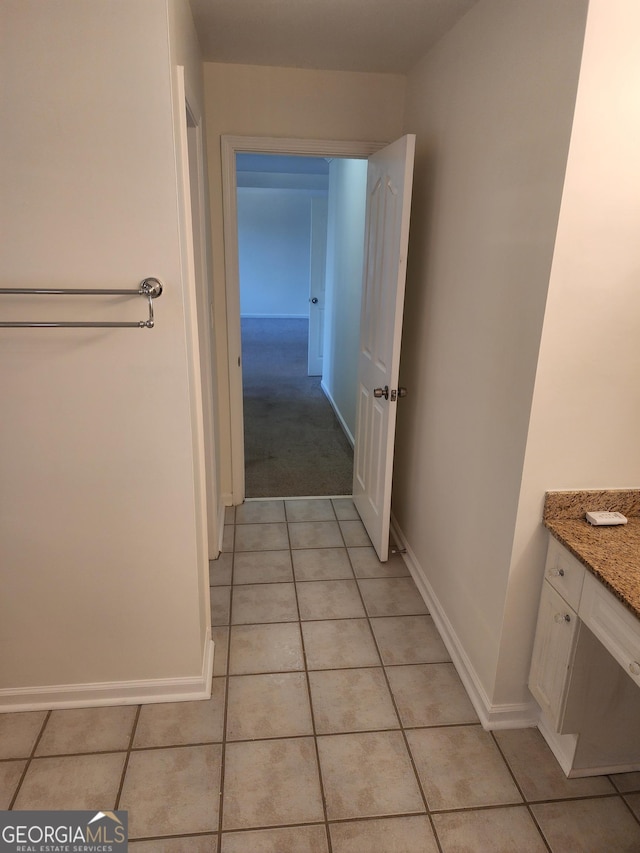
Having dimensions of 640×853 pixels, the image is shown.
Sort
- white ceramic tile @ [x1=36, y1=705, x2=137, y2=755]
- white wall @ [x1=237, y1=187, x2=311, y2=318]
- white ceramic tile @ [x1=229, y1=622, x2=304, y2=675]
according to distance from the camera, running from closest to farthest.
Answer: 1. white ceramic tile @ [x1=36, y1=705, x2=137, y2=755]
2. white ceramic tile @ [x1=229, y1=622, x2=304, y2=675]
3. white wall @ [x1=237, y1=187, x2=311, y2=318]

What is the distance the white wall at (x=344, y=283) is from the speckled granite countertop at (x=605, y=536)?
2457 millimetres

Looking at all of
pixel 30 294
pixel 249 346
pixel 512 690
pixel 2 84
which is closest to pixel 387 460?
pixel 512 690

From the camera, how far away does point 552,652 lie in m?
1.70

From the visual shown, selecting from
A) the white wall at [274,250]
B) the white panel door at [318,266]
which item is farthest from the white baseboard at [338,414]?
the white wall at [274,250]

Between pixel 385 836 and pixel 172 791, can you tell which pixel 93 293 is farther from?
pixel 385 836

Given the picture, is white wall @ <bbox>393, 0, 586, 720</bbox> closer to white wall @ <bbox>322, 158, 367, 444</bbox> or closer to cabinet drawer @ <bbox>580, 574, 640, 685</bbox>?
cabinet drawer @ <bbox>580, 574, 640, 685</bbox>

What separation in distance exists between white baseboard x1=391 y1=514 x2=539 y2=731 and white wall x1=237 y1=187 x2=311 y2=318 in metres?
7.88

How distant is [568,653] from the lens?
1.62 m

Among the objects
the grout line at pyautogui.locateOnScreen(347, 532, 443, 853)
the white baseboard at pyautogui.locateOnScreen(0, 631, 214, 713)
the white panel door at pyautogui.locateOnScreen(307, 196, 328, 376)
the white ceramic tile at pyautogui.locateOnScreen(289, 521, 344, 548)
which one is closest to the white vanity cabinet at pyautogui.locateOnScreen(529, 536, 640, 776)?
the grout line at pyautogui.locateOnScreen(347, 532, 443, 853)

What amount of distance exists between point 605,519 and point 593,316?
1.95 feet

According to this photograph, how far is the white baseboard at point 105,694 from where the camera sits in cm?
193

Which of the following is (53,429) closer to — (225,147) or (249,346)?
(225,147)

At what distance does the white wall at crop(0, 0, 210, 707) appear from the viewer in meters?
1.44

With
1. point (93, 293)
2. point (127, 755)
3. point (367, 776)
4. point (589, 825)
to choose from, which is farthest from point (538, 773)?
point (93, 293)
